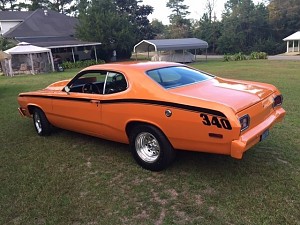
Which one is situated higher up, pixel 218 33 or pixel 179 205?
pixel 218 33

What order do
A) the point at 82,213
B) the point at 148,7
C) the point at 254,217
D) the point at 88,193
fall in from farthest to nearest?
the point at 148,7 → the point at 88,193 → the point at 82,213 → the point at 254,217

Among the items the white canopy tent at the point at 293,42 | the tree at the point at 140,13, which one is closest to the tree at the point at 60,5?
the tree at the point at 140,13

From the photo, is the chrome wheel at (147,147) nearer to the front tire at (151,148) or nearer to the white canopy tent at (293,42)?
the front tire at (151,148)

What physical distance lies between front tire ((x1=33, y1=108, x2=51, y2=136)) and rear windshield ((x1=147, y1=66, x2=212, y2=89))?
2.72 metres

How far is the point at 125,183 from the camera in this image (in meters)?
4.11

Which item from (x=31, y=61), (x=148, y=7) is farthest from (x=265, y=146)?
(x=148, y=7)

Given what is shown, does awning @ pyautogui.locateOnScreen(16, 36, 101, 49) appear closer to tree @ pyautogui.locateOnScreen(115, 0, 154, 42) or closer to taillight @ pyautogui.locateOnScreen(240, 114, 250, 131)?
tree @ pyautogui.locateOnScreen(115, 0, 154, 42)

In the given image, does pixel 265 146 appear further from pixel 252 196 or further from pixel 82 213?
pixel 82 213

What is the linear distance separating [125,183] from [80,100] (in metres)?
1.74

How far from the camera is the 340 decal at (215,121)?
3.43 meters

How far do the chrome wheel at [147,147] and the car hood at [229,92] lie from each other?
0.77m

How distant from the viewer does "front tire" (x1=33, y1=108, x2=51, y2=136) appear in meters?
6.13

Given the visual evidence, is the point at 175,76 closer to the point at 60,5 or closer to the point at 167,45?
the point at 167,45

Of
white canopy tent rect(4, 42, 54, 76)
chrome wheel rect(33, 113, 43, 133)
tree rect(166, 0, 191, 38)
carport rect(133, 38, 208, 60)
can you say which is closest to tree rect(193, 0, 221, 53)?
tree rect(166, 0, 191, 38)
